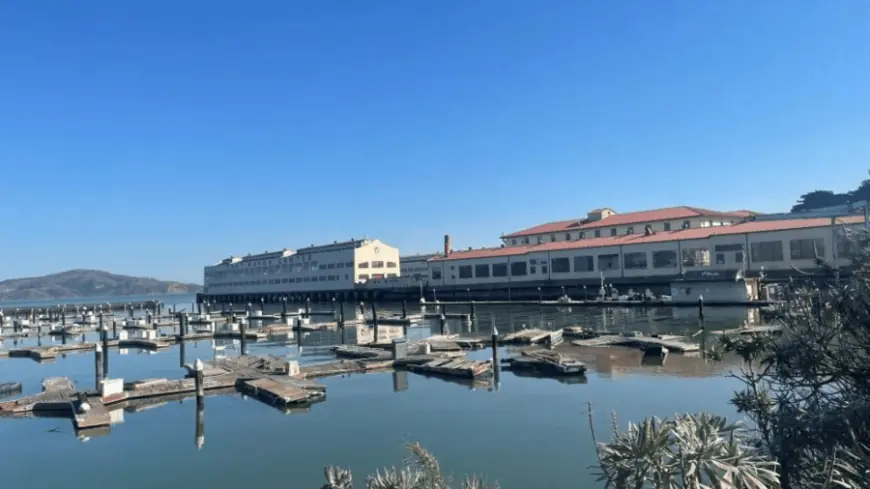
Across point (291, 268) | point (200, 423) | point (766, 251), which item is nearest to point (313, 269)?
point (291, 268)

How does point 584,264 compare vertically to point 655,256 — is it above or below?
below

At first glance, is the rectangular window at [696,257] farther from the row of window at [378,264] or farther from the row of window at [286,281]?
the row of window at [286,281]

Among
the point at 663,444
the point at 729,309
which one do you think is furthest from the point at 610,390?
the point at 729,309

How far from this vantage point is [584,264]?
227 feet

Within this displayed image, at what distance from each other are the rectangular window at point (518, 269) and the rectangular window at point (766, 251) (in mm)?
26426

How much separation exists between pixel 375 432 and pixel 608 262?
5374cm

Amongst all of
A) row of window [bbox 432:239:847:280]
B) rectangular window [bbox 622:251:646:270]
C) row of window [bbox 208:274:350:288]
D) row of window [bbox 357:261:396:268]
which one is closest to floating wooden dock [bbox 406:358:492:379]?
row of window [bbox 432:239:847:280]

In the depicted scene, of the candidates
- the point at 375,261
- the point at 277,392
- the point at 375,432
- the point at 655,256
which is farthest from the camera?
the point at 375,261

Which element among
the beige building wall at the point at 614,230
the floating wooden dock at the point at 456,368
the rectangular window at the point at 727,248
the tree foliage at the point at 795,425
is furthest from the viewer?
the beige building wall at the point at 614,230

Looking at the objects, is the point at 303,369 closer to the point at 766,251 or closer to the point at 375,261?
the point at 766,251

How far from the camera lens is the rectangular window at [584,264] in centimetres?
6856

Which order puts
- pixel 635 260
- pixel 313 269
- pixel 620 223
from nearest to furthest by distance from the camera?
pixel 635 260
pixel 620 223
pixel 313 269

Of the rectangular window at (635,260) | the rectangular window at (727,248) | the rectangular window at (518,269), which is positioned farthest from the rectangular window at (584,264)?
the rectangular window at (727,248)

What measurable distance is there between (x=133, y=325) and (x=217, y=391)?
43.9 m
